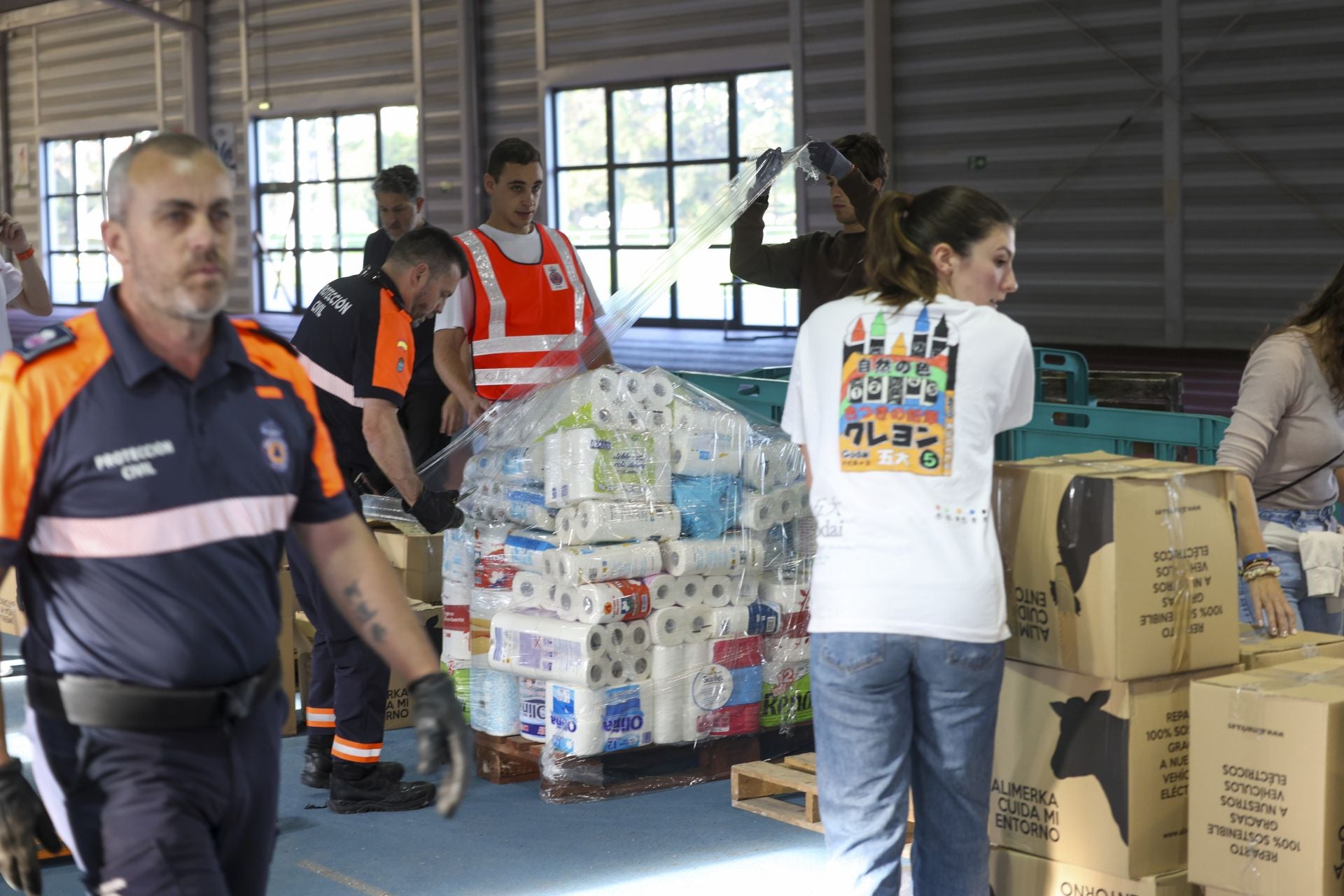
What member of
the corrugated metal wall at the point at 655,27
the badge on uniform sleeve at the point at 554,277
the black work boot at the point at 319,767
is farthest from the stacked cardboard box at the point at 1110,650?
the corrugated metal wall at the point at 655,27

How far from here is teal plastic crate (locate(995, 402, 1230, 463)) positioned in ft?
17.9

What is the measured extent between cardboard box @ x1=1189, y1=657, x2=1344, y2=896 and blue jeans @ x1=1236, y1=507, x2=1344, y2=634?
658mm

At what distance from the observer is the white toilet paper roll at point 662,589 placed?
475 cm

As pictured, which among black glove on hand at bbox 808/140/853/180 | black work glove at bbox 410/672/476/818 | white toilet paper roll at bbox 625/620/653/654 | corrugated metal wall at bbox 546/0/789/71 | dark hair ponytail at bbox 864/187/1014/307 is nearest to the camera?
black work glove at bbox 410/672/476/818

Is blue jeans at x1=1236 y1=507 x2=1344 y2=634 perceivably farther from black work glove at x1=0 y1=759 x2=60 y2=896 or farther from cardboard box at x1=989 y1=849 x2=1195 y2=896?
black work glove at x1=0 y1=759 x2=60 y2=896

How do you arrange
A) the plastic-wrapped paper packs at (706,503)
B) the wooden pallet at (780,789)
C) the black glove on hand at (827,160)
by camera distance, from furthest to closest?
1. the plastic-wrapped paper packs at (706,503)
2. the black glove on hand at (827,160)
3. the wooden pallet at (780,789)

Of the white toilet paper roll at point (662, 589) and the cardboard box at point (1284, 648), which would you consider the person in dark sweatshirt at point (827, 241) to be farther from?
the cardboard box at point (1284, 648)

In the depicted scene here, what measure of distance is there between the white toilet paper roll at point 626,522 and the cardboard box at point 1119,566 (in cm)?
173

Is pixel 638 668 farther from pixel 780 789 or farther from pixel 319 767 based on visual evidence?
pixel 319 767

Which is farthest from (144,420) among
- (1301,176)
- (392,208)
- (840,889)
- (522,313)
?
(1301,176)

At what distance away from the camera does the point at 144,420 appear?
2076 millimetres

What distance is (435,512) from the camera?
4.82 metres

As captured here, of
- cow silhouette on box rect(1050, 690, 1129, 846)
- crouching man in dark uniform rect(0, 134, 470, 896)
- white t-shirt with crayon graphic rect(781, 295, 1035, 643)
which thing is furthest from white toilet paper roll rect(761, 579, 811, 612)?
crouching man in dark uniform rect(0, 134, 470, 896)

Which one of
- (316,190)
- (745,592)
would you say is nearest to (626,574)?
(745,592)
